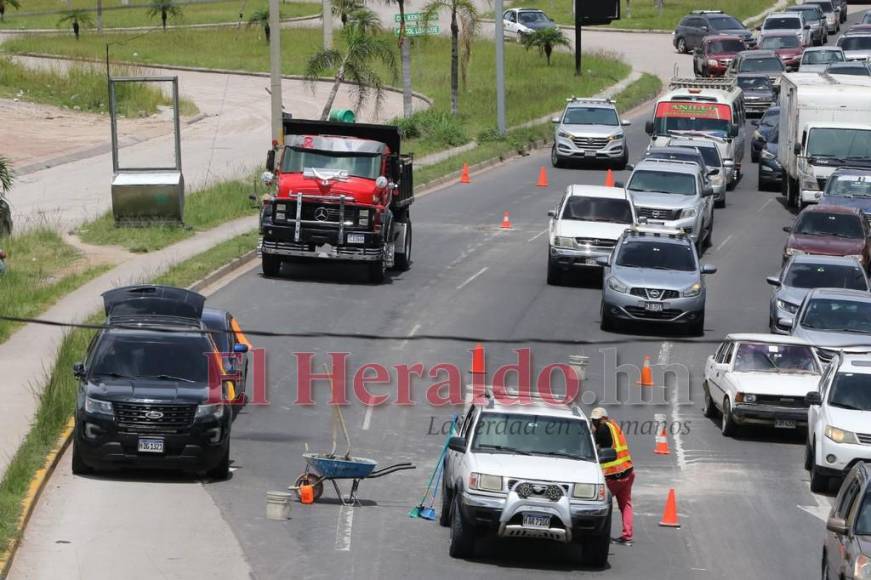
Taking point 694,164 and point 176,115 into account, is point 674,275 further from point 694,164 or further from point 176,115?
point 176,115

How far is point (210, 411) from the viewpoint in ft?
64.1

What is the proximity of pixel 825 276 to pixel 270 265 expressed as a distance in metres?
10.8

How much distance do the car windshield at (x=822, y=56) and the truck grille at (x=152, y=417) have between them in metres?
46.5

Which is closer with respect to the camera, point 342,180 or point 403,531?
point 403,531

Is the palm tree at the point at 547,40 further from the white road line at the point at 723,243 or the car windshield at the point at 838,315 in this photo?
the car windshield at the point at 838,315

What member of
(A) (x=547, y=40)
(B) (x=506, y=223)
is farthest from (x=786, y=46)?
(B) (x=506, y=223)

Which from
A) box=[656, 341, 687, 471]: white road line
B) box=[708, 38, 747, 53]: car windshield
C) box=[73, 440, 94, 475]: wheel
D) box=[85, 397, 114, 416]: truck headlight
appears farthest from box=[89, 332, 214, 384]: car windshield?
box=[708, 38, 747, 53]: car windshield

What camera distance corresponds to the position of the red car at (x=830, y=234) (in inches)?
1331

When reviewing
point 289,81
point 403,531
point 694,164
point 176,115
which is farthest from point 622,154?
point 403,531

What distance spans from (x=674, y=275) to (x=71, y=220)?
17078 millimetres

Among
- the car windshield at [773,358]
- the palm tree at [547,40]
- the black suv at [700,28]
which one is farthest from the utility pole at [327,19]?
the car windshield at [773,358]

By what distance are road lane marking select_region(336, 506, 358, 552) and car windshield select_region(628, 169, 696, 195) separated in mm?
19684

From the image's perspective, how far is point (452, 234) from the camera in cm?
3816

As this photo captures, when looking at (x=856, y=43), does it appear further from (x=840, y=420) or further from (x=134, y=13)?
(x=840, y=420)
